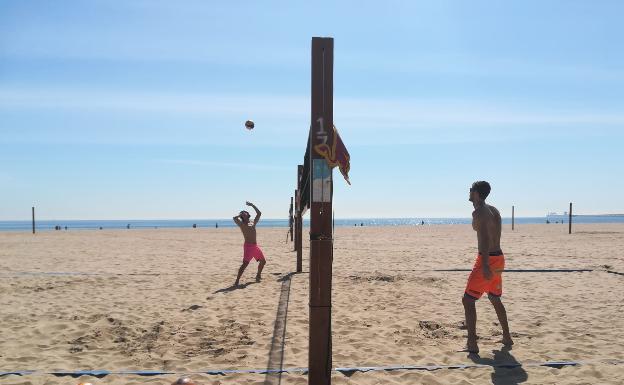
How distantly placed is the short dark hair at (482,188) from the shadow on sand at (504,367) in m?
1.49

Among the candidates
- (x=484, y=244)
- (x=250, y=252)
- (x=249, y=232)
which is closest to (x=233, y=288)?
(x=250, y=252)

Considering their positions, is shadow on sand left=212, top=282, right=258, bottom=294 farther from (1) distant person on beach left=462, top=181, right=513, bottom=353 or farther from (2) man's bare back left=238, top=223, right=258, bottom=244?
(1) distant person on beach left=462, top=181, right=513, bottom=353

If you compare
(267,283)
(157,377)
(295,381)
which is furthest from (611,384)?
(267,283)

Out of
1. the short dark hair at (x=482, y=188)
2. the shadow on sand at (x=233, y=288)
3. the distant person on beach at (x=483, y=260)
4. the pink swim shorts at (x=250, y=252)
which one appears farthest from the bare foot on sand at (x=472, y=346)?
the pink swim shorts at (x=250, y=252)

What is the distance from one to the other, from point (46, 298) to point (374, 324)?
4.97 meters

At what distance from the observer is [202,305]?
22.1 ft

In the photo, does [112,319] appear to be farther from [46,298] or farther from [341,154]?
[341,154]

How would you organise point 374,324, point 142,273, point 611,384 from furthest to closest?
point 142,273 → point 374,324 → point 611,384

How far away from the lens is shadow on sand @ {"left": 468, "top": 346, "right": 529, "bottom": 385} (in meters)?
3.80

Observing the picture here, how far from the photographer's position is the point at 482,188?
4.55 m

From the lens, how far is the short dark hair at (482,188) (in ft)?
15.0

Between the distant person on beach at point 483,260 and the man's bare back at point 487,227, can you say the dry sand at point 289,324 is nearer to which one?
the distant person on beach at point 483,260

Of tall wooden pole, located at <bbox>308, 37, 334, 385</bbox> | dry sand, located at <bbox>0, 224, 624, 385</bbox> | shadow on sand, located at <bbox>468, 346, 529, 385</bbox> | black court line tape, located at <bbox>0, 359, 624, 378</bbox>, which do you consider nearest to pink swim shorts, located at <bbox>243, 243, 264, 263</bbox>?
dry sand, located at <bbox>0, 224, 624, 385</bbox>

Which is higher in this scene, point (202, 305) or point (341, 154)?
point (341, 154)
